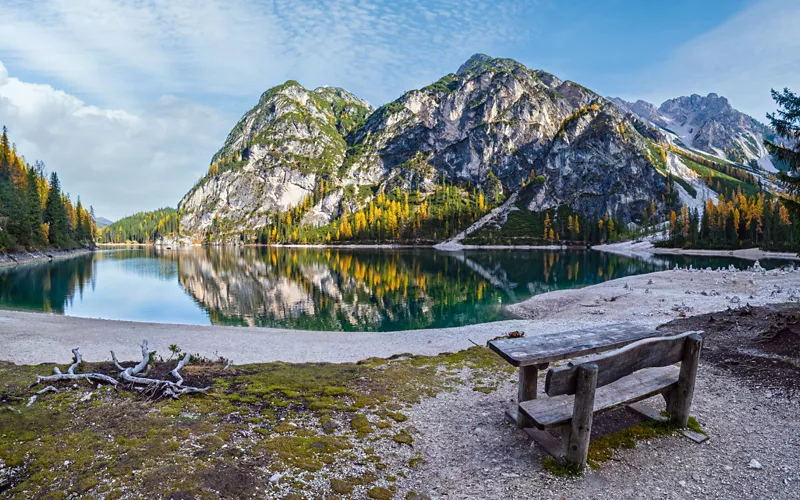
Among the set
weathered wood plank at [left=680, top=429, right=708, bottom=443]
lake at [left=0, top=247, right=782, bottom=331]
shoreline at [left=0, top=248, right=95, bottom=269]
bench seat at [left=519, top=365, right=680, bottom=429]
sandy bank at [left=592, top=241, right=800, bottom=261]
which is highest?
sandy bank at [left=592, top=241, right=800, bottom=261]

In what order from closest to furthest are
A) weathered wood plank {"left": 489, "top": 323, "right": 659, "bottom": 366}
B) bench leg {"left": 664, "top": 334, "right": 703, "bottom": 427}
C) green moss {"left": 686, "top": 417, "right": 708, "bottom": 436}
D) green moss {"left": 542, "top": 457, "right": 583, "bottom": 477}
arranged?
green moss {"left": 542, "top": 457, "right": 583, "bottom": 477} < weathered wood plank {"left": 489, "top": 323, "right": 659, "bottom": 366} < bench leg {"left": 664, "top": 334, "right": 703, "bottom": 427} < green moss {"left": 686, "top": 417, "right": 708, "bottom": 436}

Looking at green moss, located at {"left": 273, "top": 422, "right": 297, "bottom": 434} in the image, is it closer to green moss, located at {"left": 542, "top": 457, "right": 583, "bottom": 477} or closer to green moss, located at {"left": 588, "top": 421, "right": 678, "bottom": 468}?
green moss, located at {"left": 542, "top": 457, "right": 583, "bottom": 477}

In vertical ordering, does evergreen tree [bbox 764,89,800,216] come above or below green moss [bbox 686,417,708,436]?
above

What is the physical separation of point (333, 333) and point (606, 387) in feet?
80.5

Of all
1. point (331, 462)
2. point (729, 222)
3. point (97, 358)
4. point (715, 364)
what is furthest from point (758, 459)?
point (729, 222)

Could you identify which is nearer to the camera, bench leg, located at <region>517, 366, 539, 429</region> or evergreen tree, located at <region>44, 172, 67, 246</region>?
bench leg, located at <region>517, 366, 539, 429</region>

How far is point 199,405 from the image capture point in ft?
33.7

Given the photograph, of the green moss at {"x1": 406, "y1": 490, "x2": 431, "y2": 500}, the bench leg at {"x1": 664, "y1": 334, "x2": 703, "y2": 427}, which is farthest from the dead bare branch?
the bench leg at {"x1": 664, "y1": 334, "x2": 703, "y2": 427}

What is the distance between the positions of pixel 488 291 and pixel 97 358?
1724 inches

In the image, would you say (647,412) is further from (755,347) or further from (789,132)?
(789,132)

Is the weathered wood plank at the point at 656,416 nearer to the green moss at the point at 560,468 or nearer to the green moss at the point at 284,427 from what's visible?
the green moss at the point at 560,468

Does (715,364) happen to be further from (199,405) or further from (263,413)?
(199,405)

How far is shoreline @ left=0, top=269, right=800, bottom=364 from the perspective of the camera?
21906mm

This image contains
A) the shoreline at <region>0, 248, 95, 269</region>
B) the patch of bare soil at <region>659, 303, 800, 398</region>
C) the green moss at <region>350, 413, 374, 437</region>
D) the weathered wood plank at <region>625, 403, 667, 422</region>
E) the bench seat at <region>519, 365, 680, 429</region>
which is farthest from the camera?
the shoreline at <region>0, 248, 95, 269</region>
